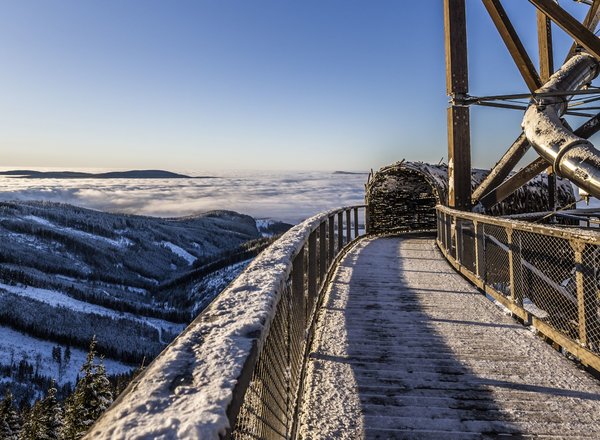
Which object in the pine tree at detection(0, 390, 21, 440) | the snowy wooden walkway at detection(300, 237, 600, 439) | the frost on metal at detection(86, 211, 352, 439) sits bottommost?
the pine tree at detection(0, 390, 21, 440)

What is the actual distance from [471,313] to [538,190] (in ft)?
45.5

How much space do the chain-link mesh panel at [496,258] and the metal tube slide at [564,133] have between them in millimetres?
1431

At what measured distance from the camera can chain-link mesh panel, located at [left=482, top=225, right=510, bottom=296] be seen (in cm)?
727

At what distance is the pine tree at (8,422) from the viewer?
1992 inches

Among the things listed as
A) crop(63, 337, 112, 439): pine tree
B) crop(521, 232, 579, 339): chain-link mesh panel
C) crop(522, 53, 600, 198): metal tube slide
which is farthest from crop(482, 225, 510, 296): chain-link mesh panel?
crop(63, 337, 112, 439): pine tree

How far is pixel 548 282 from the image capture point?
626 cm

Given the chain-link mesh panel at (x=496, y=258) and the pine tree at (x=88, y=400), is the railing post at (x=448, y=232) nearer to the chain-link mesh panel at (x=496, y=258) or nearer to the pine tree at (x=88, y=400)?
the chain-link mesh panel at (x=496, y=258)

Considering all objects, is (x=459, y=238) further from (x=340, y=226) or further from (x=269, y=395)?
(x=269, y=395)

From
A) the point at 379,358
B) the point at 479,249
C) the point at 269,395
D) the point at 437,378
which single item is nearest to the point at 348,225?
the point at 479,249

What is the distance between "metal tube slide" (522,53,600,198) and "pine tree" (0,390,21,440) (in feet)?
205

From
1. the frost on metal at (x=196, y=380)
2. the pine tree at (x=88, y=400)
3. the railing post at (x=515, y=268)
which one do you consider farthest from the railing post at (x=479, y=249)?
the pine tree at (x=88, y=400)

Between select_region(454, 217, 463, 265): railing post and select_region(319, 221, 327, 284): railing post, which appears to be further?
select_region(454, 217, 463, 265): railing post

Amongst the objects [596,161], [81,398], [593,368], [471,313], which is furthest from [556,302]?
[81,398]

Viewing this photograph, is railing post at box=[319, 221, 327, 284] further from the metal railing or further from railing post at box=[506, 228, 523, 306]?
railing post at box=[506, 228, 523, 306]
